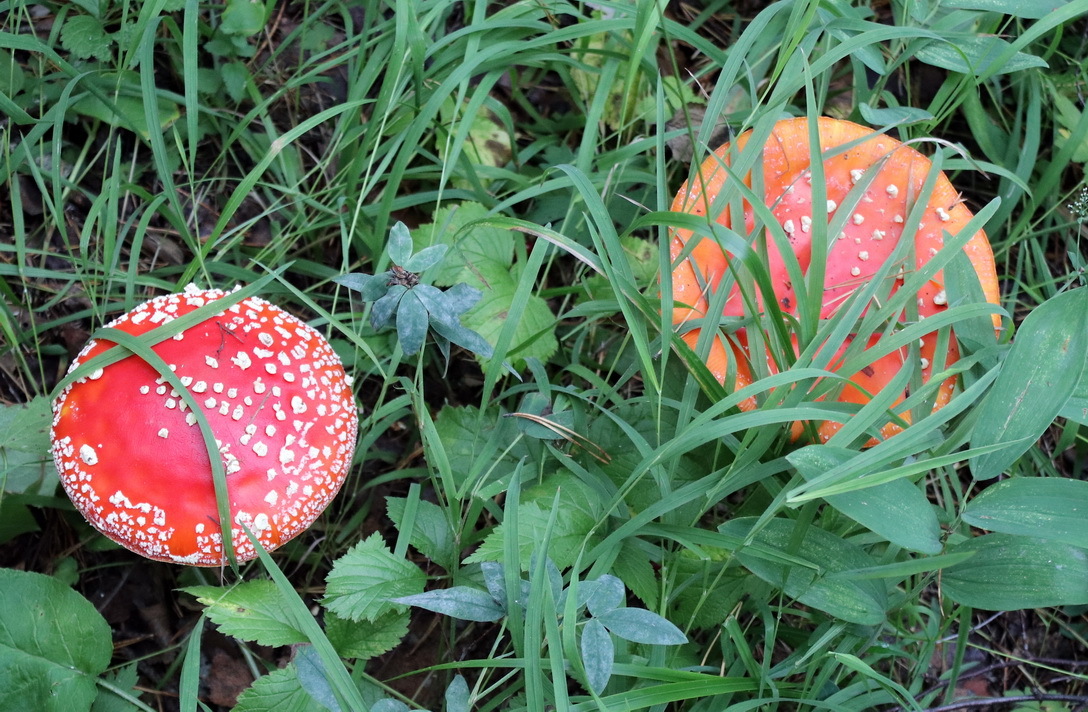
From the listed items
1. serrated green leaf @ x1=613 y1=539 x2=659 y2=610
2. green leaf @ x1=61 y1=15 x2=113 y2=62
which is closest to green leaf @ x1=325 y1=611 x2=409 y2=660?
serrated green leaf @ x1=613 y1=539 x2=659 y2=610

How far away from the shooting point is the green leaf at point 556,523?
1.90 metres

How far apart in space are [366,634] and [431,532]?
1.03ft

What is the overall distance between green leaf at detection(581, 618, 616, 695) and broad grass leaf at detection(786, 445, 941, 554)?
520mm

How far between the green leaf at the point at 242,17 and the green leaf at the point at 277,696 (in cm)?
200

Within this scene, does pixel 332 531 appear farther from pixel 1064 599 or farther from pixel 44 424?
pixel 1064 599

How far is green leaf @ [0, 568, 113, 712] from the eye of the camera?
1.92 meters

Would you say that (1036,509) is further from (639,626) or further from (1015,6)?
(1015,6)

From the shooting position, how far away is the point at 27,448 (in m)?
2.29

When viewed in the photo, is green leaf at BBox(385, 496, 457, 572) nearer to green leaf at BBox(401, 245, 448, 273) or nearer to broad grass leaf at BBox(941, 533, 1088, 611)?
green leaf at BBox(401, 245, 448, 273)

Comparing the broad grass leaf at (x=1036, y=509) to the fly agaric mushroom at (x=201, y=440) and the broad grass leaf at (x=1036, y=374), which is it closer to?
the broad grass leaf at (x=1036, y=374)

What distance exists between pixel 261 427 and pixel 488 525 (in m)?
0.78

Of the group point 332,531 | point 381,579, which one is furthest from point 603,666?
point 332,531

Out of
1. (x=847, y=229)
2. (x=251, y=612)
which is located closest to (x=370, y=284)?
(x=251, y=612)

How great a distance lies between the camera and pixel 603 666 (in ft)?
5.21
